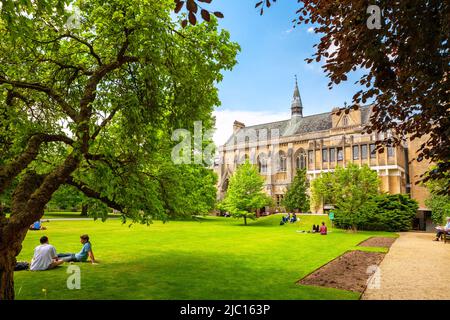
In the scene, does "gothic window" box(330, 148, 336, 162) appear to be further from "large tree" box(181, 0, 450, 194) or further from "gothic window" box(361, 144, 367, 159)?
"large tree" box(181, 0, 450, 194)

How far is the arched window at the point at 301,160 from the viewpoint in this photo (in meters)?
64.1

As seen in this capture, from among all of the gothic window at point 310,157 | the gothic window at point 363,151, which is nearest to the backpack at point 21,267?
the gothic window at point 363,151

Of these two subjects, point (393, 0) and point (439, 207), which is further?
point (439, 207)

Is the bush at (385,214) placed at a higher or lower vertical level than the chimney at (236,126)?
lower

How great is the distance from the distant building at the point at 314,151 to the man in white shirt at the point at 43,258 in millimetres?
36201

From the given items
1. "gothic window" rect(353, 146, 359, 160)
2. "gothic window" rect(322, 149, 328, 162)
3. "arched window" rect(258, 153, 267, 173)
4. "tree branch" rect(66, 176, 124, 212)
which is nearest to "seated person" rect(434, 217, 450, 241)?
"tree branch" rect(66, 176, 124, 212)

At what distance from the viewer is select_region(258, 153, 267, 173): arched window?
6975 cm

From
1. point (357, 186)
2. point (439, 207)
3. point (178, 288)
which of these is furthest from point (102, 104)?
point (439, 207)

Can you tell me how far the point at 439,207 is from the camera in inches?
1378

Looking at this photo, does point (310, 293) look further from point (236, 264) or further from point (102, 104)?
point (102, 104)

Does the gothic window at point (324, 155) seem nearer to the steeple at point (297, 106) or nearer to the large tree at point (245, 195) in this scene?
the large tree at point (245, 195)

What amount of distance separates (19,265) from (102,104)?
7581mm

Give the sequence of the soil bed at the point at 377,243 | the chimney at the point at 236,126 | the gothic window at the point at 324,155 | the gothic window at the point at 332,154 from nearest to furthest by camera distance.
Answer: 1. the soil bed at the point at 377,243
2. the gothic window at the point at 332,154
3. the gothic window at the point at 324,155
4. the chimney at the point at 236,126
